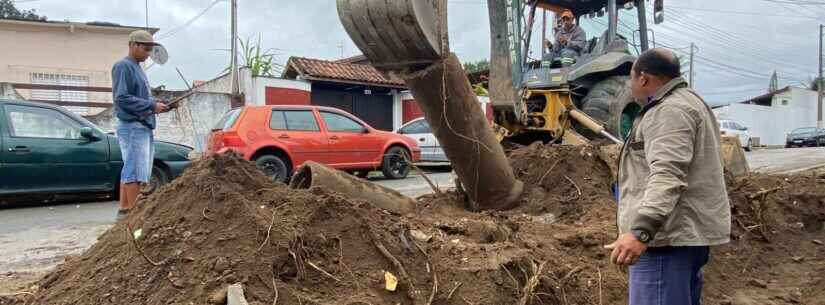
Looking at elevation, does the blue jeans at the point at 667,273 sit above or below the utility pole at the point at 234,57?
below

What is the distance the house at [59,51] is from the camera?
667 inches

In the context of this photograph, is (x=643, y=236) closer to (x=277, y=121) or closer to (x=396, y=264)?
(x=396, y=264)

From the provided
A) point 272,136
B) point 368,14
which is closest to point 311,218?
point 368,14

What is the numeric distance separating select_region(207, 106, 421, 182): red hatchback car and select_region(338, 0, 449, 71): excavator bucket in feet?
19.1

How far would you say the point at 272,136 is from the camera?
927cm

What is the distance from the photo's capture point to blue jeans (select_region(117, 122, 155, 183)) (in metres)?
4.69

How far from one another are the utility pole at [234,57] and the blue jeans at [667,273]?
14.2 metres

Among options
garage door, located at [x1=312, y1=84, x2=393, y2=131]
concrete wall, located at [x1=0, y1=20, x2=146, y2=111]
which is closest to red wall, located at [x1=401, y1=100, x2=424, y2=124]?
garage door, located at [x1=312, y1=84, x2=393, y2=131]

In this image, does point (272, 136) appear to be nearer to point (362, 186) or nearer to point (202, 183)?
point (362, 186)

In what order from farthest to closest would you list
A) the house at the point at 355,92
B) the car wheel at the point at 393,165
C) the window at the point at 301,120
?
the house at the point at 355,92 < the car wheel at the point at 393,165 < the window at the point at 301,120

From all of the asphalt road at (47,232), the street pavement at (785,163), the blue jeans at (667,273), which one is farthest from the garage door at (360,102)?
the blue jeans at (667,273)

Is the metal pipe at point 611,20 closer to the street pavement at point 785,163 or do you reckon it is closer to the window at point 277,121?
the street pavement at point 785,163

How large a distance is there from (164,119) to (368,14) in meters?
12.8

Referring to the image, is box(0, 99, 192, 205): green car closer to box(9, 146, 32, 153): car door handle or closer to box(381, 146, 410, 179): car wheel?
box(9, 146, 32, 153): car door handle
